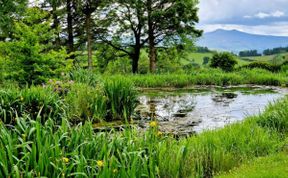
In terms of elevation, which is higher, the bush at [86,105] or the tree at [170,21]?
the tree at [170,21]

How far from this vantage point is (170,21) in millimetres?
28984

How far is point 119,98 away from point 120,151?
5.45 metres

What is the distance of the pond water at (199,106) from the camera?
10.7 m

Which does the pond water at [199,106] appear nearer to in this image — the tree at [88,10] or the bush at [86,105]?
the bush at [86,105]

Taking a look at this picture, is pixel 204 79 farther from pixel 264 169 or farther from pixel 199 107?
pixel 264 169

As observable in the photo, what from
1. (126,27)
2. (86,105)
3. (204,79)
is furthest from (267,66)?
(86,105)

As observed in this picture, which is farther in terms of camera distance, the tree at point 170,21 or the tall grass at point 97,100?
the tree at point 170,21

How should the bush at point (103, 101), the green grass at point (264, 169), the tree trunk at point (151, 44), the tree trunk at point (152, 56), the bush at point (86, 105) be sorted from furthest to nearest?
the tree trunk at point (152, 56) < the tree trunk at point (151, 44) < the bush at point (103, 101) < the bush at point (86, 105) < the green grass at point (264, 169)

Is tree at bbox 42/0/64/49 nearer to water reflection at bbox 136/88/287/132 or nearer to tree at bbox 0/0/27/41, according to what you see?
tree at bbox 0/0/27/41

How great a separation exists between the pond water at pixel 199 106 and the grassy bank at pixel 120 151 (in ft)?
6.51

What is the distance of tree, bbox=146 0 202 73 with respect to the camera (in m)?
28.3

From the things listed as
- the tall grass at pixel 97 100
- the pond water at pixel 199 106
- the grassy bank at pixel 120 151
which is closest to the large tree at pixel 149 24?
the pond water at pixel 199 106

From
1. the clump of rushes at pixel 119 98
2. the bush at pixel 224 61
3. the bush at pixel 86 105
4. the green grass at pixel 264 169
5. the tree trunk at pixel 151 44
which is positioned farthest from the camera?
the tree trunk at pixel 151 44

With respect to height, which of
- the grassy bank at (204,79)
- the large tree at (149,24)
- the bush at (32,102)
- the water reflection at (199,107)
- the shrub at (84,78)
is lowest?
the water reflection at (199,107)
